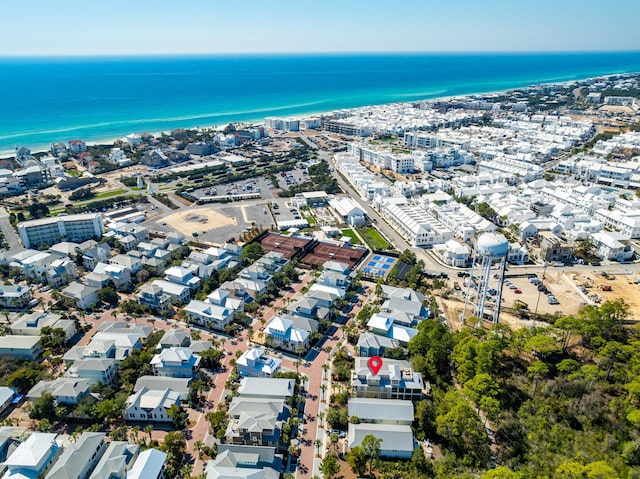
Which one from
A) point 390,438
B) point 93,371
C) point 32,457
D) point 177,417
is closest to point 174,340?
point 93,371

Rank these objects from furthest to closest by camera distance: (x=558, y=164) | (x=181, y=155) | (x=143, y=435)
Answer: (x=181, y=155)
(x=558, y=164)
(x=143, y=435)

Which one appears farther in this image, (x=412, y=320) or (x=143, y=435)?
(x=412, y=320)

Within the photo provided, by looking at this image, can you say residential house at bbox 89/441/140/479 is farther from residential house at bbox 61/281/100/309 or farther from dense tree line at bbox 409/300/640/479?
residential house at bbox 61/281/100/309

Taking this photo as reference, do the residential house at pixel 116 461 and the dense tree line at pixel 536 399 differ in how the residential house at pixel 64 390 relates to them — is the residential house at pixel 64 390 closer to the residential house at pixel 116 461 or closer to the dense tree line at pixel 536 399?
the residential house at pixel 116 461

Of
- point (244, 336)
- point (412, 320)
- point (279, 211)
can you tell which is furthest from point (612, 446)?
point (279, 211)

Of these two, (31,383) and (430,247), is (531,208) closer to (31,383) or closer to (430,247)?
→ (430,247)

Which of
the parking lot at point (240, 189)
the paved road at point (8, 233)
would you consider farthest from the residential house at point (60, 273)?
the parking lot at point (240, 189)
